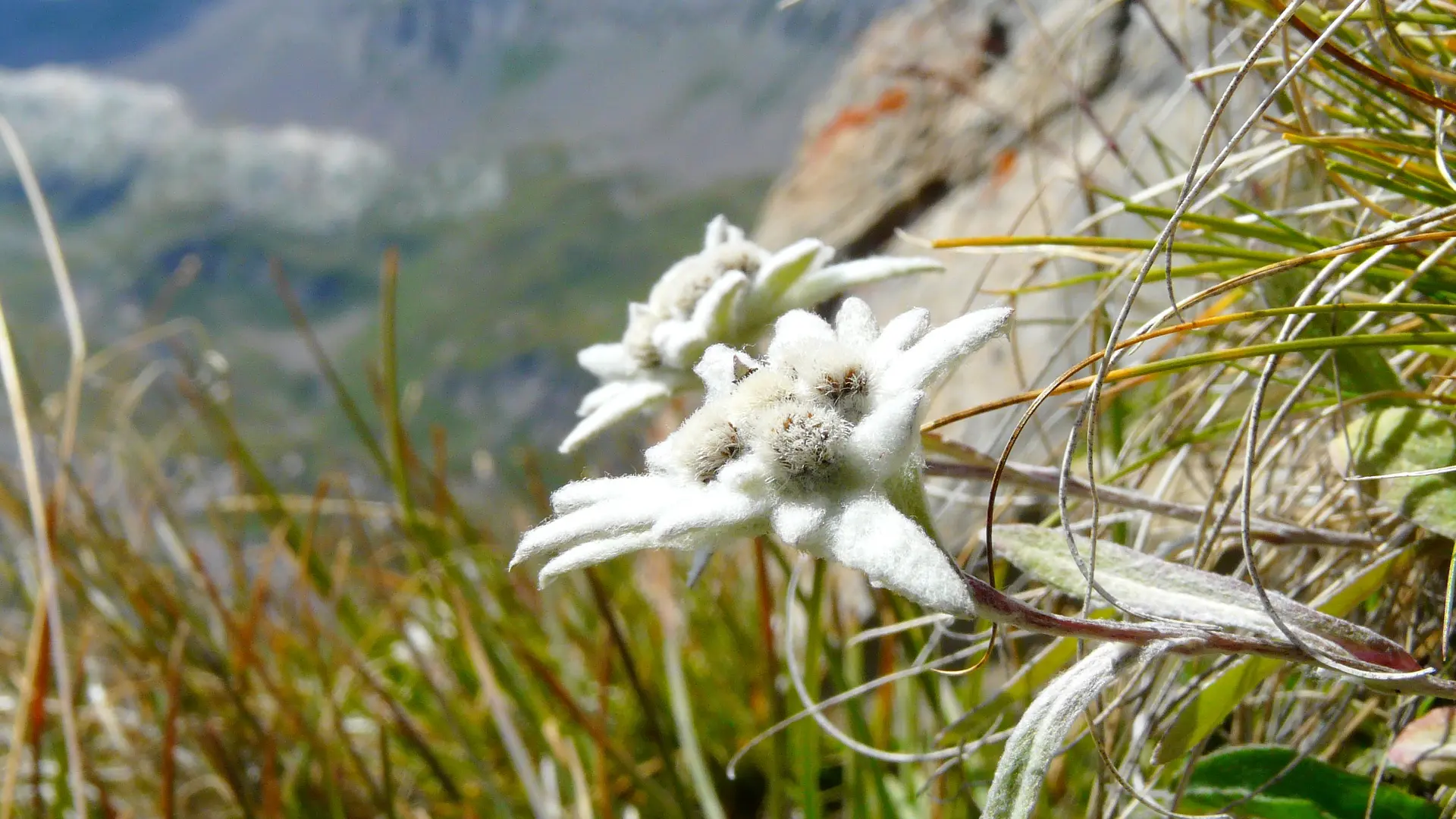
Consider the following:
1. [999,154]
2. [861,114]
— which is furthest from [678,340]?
[861,114]

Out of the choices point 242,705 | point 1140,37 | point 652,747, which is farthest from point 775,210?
point 242,705

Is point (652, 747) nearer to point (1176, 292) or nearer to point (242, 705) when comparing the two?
point (242, 705)

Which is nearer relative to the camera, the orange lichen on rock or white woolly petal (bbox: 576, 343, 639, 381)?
white woolly petal (bbox: 576, 343, 639, 381)

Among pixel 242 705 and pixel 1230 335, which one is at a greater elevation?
pixel 242 705

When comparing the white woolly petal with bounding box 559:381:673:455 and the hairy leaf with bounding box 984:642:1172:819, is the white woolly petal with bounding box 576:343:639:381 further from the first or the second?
the hairy leaf with bounding box 984:642:1172:819

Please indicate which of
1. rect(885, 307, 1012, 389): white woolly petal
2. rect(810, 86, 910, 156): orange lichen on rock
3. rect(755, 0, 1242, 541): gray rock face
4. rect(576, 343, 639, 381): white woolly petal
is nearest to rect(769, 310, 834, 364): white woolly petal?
rect(885, 307, 1012, 389): white woolly petal

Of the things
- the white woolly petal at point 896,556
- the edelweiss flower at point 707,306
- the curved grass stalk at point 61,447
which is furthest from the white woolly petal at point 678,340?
the curved grass stalk at point 61,447
